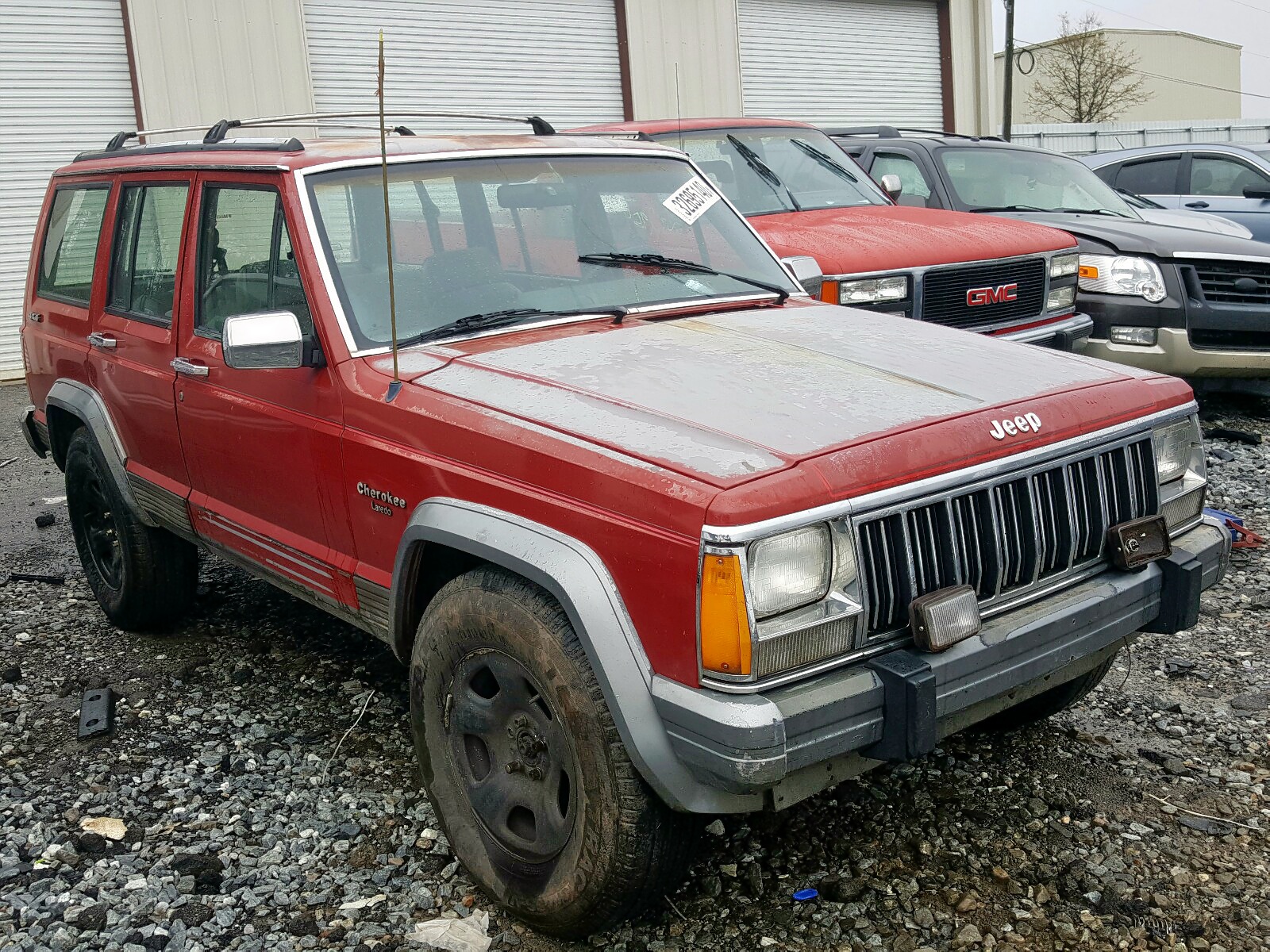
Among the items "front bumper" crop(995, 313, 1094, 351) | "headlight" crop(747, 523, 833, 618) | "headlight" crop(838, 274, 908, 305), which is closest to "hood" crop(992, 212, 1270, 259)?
"front bumper" crop(995, 313, 1094, 351)

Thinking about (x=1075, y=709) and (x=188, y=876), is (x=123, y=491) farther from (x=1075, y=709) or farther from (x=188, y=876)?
(x=1075, y=709)

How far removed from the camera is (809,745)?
2.52 m

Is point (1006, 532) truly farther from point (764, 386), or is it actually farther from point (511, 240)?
point (511, 240)

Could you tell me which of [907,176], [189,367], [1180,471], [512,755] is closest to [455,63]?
[907,176]

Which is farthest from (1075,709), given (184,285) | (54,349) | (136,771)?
(54,349)

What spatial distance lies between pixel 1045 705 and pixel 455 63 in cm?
1313

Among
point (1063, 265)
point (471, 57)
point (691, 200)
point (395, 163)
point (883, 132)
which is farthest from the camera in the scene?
point (471, 57)

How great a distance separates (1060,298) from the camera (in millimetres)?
7508

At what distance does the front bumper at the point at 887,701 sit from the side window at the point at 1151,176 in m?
9.70

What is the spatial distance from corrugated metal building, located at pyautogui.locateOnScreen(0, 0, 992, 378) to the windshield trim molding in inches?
257

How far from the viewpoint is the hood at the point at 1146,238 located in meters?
7.98

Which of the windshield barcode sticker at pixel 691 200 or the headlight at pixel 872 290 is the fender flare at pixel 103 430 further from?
the headlight at pixel 872 290

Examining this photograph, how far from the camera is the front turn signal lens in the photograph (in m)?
2.47

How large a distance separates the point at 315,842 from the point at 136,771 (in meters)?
0.86
